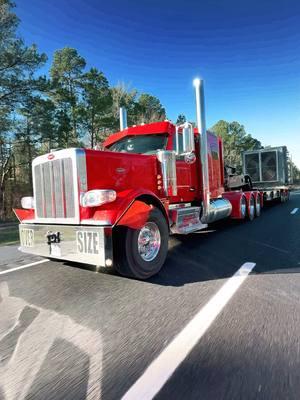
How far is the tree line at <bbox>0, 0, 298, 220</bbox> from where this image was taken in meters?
18.6

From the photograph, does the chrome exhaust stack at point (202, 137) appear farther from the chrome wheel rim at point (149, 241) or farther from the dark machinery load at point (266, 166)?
the dark machinery load at point (266, 166)

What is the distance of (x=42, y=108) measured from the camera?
20.3 m

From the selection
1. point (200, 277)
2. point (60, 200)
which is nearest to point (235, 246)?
point (200, 277)

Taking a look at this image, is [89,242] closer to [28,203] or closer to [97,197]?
[97,197]

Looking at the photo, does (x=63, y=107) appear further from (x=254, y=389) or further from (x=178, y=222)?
(x=254, y=389)

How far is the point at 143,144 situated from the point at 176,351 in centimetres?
443

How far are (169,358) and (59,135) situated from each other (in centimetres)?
2227

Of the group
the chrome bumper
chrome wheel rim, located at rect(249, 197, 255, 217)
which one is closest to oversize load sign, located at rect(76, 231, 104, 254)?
the chrome bumper

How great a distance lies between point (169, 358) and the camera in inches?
93.7

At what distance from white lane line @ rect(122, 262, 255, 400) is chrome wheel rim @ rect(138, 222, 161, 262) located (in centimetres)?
122

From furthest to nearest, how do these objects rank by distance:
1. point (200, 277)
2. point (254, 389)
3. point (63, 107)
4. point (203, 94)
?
1. point (63, 107)
2. point (203, 94)
3. point (200, 277)
4. point (254, 389)

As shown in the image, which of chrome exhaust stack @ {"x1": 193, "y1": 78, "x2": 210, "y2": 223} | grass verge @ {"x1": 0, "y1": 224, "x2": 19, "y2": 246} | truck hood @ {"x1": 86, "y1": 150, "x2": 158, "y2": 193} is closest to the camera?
truck hood @ {"x1": 86, "y1": 150, "x2": 158, "y2": 193}

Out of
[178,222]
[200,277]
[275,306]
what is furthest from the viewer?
[178,222]

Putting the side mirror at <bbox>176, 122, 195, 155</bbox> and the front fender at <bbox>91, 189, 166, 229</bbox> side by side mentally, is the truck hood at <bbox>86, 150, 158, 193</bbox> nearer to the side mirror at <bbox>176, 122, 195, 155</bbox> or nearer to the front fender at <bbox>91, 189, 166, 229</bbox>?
the front fender at <bbox>91, 189, 166, 229</bbox>
